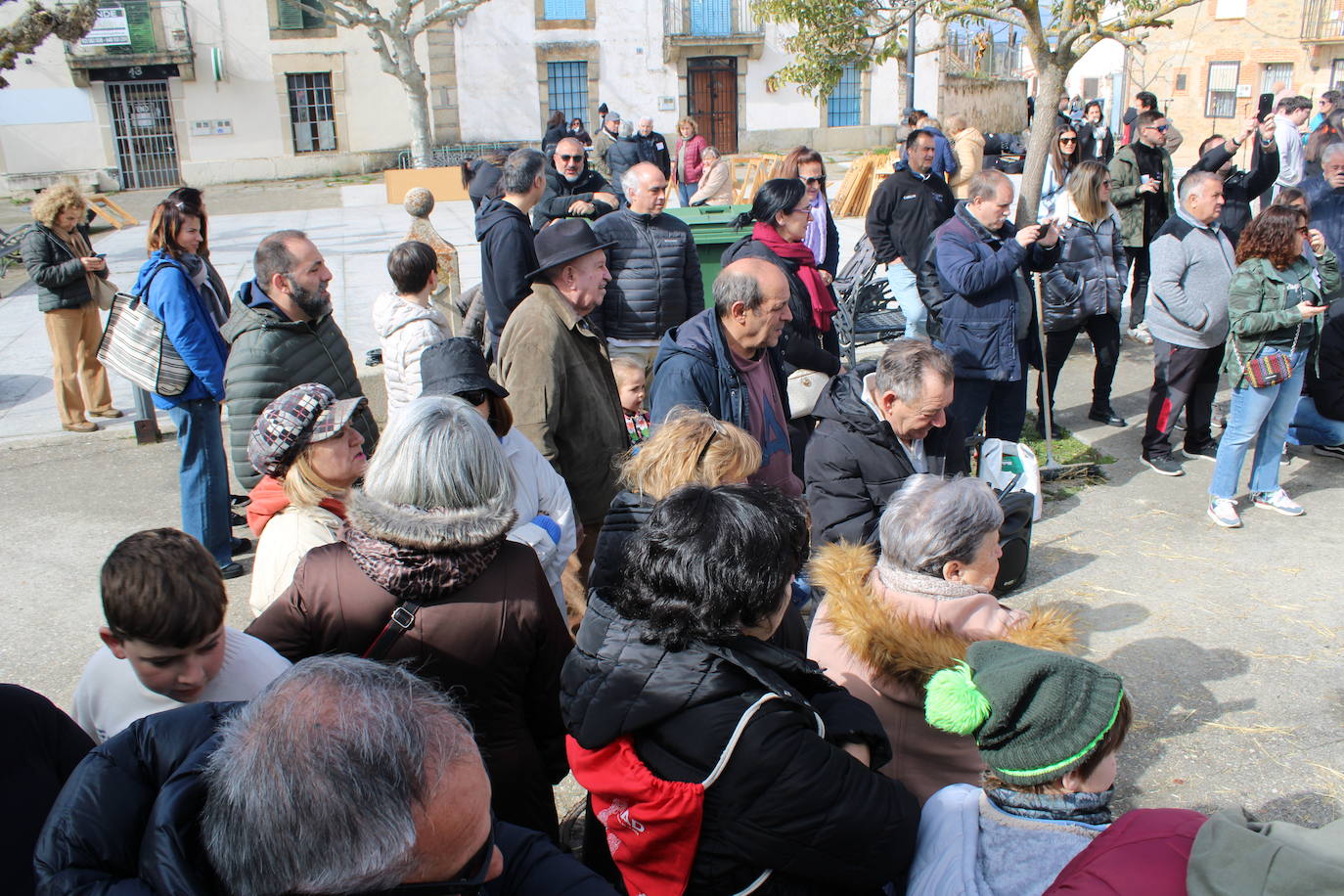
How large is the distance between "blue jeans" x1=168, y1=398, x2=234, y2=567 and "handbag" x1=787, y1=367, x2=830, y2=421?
2.87m

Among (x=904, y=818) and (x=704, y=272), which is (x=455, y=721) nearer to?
(x=904, y=818)

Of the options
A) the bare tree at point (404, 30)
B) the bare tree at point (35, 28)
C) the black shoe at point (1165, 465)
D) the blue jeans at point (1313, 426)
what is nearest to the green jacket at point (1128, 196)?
the blue jeans at point (1313, 426)

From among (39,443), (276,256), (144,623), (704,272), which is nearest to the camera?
(144,623)

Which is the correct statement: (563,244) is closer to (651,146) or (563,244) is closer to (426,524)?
(426,524)

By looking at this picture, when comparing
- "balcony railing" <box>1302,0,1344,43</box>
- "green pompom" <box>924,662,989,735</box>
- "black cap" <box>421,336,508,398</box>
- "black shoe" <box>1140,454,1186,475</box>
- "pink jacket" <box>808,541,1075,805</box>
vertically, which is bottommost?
"black shoe" <box>1140,454,1186,475</box>

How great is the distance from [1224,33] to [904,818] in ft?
124

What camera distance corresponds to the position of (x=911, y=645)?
7.66ft

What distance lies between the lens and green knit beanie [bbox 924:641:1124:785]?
180cm

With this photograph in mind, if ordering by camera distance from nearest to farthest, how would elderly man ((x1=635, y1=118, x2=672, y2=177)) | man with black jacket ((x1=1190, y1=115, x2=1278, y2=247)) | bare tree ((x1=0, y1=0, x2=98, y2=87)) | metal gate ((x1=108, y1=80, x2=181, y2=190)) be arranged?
man with black jacket ((x1=1190, y1=115, x2=1278, y2=247)), elderly man ((x1=635, y1=118, x2=672, y2=177)), bare tree ((x1=0, y1=0, x2=98, y2=87)), metal gate ((x1=108, y1=80, x2=181, y2=190))

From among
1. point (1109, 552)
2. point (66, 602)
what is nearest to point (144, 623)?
point (66, 602)

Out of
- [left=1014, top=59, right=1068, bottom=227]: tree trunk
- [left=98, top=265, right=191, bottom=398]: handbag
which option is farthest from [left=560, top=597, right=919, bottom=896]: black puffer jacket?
[left=1014, top=59, right=1068, bottom=227]: tree trunk

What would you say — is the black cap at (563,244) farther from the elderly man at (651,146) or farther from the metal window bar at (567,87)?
the metal window bar at (567,87)

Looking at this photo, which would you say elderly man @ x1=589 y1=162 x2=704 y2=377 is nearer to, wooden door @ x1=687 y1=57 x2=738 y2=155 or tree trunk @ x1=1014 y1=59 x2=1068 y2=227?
tree trunk @ x1=1014 y1=59 x2=1068 y2=227

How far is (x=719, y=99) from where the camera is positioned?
34.5 metres
